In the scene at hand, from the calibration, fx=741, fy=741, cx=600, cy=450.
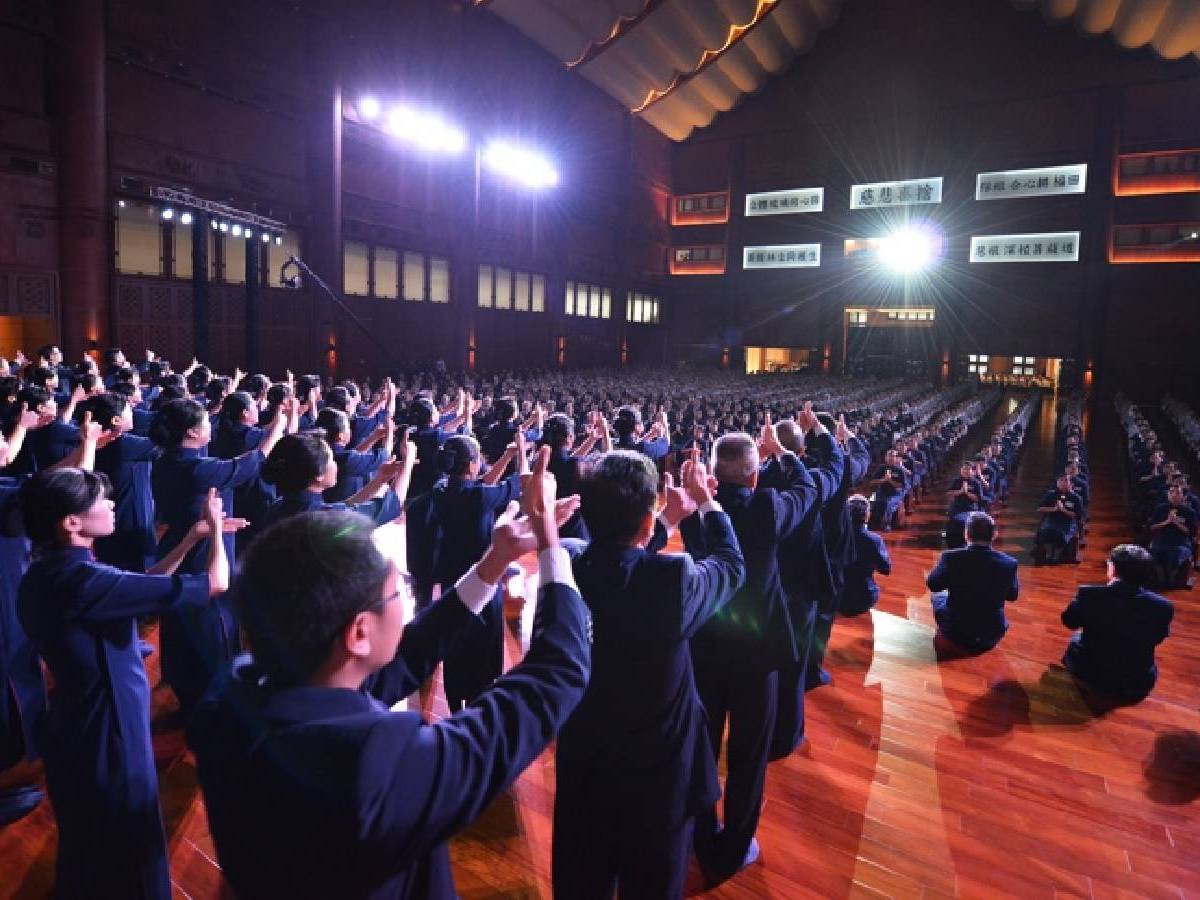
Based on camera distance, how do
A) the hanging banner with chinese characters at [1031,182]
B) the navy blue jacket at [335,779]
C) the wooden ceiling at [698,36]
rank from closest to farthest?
the navy blue jacket at [335,779]
the wooden ceiling at [698,36]
the hanging banner with chinese characters at [1031,182]

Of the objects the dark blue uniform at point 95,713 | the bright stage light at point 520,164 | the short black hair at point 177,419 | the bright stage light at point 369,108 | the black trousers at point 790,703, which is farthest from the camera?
the bright stage light at point 520,164

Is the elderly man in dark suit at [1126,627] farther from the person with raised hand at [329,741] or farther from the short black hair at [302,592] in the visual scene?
the short black hair at [302,592]

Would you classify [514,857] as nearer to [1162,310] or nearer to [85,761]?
[85,761]

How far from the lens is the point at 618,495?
1819 millimetres

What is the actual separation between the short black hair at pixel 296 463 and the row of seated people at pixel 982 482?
212 inches

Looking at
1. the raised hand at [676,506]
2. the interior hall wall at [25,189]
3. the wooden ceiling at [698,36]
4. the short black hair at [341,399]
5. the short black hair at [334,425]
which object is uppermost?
the wooden ceiling at [698,36]

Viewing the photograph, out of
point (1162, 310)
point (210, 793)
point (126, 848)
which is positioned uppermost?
point (1162, 310)

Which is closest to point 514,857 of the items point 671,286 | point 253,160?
point 253,160

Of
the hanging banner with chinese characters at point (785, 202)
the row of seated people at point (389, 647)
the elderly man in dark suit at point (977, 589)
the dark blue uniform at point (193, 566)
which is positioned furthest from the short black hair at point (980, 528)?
the hanging banner with chinese characters at point (785, 202)

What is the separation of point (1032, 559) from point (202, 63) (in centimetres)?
1625

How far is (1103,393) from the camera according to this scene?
83.0 ft

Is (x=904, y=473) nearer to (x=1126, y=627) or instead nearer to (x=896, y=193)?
(x=1126, y=627)

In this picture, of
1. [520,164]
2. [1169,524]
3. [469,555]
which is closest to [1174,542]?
[1169,524]

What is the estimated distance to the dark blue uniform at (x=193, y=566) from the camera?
10.4 feet
